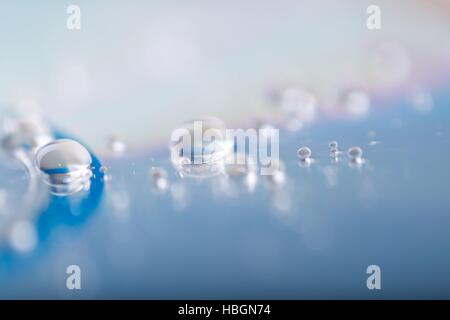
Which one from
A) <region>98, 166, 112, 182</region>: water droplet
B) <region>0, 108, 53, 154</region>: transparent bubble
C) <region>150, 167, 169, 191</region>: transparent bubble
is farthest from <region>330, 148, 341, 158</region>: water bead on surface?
<region>0, 108, 53, 154</region>: transparent bubble

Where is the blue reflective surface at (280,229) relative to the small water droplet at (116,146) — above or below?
below

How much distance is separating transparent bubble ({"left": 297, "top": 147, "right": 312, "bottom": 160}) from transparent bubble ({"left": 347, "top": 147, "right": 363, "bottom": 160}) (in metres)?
0.07

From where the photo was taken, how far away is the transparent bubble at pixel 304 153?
3.35 feet

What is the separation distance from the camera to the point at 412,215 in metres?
0.99

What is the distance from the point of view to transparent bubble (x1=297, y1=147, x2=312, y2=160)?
102cm

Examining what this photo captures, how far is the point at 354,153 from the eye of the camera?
102 cm

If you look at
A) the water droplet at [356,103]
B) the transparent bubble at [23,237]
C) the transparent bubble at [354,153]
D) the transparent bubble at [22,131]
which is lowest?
the transparent bubble at [23,237]

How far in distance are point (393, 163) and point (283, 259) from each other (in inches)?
10.8

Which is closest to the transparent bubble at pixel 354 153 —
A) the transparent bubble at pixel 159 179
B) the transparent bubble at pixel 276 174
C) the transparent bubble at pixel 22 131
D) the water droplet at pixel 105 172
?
the transparent bubble at pixel 276 174

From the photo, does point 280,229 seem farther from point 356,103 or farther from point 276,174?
point 356,103

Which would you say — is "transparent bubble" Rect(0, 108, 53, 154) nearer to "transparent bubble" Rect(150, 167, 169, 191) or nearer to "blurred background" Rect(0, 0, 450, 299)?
"blurred background" Rect(0, 0, 450, 299)

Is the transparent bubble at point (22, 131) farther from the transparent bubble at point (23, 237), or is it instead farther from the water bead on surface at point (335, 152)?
the water bead on surface at point (335, 152)

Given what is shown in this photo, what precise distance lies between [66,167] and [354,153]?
21.5 inches

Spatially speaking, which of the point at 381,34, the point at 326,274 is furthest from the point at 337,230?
the point at 381,34
